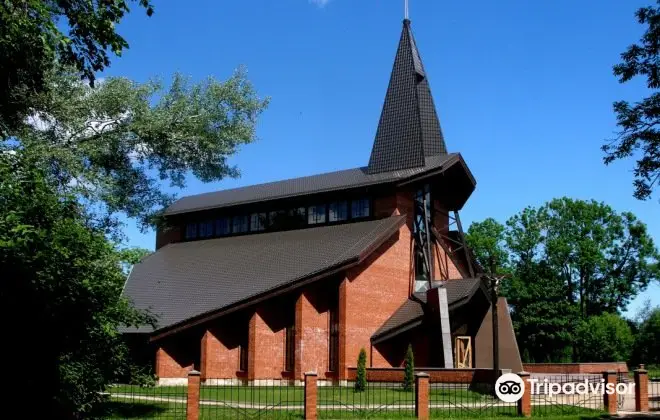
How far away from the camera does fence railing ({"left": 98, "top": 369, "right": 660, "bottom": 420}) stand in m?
16.6

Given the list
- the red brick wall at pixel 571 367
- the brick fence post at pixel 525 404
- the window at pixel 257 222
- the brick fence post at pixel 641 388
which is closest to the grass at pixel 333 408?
the brick fence post at pixel 525 404

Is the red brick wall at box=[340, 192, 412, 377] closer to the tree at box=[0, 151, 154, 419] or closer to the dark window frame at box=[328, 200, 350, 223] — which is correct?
the dark window frame at box=[328, 200, 350, 223]

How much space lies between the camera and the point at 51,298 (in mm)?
12664

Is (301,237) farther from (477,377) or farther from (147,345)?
(477,377)

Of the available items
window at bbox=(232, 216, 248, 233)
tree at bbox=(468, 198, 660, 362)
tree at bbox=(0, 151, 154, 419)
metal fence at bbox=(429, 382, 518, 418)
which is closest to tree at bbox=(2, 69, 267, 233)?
tree at bbox=(0, 151, 154, 419)

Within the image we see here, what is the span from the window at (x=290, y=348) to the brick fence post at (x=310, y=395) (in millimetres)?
10415

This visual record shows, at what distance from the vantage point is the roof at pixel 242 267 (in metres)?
26.4

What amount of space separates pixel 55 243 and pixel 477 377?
618 inches

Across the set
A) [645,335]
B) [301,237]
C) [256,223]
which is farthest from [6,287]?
[645,335]

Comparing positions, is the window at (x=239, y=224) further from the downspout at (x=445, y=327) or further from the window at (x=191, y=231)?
the downspout at (x=445, y=327)

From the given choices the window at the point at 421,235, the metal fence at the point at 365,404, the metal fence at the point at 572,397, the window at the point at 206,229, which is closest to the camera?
the metal fence at the point at 365,404

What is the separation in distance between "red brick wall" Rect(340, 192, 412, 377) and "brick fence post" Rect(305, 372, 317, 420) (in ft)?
34.3

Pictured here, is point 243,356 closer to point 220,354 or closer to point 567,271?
point 220,354

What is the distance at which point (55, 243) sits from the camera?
40.8 ft
